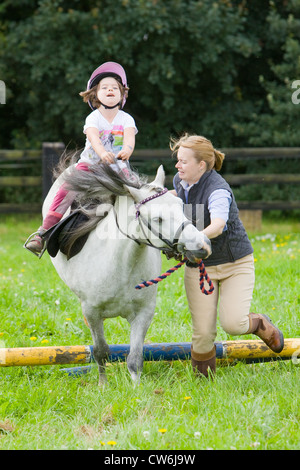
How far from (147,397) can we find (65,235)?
112 centimetres

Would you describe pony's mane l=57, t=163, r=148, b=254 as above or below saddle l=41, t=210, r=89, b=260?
above

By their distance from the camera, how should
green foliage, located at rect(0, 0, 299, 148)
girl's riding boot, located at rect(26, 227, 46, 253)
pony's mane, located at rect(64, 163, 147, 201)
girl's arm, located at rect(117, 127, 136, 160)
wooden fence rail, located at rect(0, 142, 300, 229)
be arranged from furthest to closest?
green foliage, located at rect(0, 0, 299, 148) < wooden fence rail, located at rect(0, 142, 300, 229) < girl's riding boot, located at rect(26, 227, 46, 253) < girl's arm, located at rect(117, 127, 136, 160) < pony's mane, located at rect(64, 163, 147, 201)

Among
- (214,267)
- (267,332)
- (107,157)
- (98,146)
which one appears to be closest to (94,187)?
(107,157)

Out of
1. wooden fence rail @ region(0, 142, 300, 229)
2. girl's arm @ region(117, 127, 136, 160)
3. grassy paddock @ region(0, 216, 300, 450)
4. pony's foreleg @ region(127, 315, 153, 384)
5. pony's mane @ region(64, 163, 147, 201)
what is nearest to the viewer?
grassy paddock @ region(0, 216, 300, 450)

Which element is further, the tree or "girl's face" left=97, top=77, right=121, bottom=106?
the tree

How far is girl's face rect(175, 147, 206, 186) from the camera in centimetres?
383

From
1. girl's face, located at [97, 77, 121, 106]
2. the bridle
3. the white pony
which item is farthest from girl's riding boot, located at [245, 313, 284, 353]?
girl's face, located at [97, 77, 121, 106]

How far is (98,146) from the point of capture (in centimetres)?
382

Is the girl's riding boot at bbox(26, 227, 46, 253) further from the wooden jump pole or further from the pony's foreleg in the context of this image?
the pony's foreleg

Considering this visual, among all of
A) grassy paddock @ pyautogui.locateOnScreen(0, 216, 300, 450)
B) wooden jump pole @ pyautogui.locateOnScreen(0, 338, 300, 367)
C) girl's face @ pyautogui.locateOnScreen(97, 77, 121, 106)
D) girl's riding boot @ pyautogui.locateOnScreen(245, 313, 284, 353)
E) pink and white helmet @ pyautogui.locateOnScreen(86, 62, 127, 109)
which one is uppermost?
pink and white helmet @ pyautogui.locateOnScreen(86, 62, 127, 109)

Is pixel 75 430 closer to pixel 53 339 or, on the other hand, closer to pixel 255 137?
pixel 53 339

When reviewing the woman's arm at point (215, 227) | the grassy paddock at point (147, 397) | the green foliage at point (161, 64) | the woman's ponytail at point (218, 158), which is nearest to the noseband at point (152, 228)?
the woman's arm at point (215, 227)

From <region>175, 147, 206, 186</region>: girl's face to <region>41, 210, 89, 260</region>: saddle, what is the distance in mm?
669
